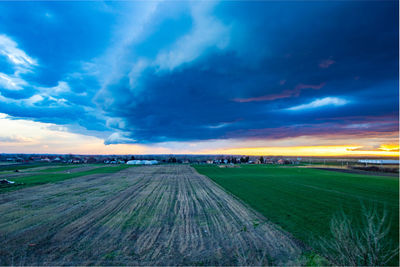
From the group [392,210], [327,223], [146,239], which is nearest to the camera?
[146,239]

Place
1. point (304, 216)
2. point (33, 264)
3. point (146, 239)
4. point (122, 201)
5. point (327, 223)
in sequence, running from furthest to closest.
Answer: point (122, 201) → point (304, 216) → point (327, 223) → point (146, 239) → point (33, 264)

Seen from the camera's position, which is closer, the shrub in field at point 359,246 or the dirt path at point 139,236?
the shrub in field at point 359,246

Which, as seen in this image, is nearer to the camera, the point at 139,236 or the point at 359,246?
the point at 359,246

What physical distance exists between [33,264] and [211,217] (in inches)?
432

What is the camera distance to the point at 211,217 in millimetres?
16062

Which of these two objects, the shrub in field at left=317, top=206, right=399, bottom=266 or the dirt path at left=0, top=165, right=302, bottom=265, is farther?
the dirt path at left=0, top=165, right=302, bottom=265

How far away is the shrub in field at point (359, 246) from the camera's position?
21.7 ft

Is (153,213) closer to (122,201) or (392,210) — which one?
(122,201)

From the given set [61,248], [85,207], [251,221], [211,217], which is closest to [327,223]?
[251,221]

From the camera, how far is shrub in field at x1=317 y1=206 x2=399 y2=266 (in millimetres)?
6617

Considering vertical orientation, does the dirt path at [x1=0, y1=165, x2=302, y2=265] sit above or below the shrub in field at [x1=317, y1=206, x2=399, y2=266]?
below

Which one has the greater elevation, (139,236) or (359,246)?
(359,246)

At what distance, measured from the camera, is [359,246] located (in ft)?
23.0

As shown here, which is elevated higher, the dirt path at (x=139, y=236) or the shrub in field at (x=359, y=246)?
the shrub in field at (x=359, y=246)
